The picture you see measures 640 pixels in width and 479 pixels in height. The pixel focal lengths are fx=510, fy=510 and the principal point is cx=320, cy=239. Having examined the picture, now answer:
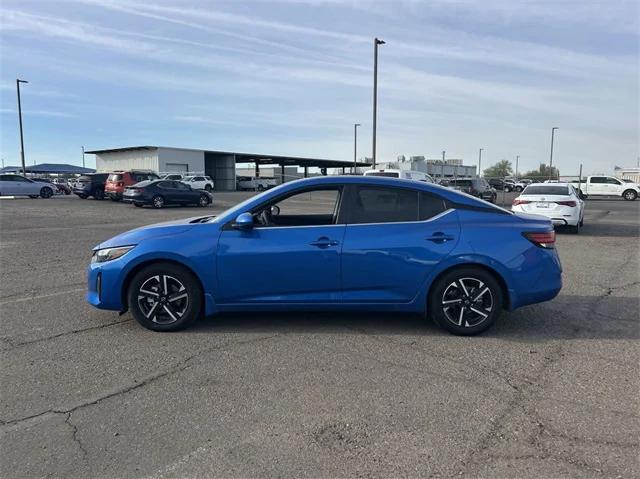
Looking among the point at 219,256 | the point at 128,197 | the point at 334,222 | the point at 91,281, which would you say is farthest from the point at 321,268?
the point at 128,197

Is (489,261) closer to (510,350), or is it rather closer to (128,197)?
(510,350)

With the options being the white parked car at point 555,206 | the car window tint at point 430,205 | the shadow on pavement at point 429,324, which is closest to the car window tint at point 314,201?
the car window tint at point 430,205

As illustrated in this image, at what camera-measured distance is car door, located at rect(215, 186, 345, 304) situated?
4.93 m

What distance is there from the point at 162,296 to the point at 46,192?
107ft

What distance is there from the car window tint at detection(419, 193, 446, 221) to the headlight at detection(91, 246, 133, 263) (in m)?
2.93

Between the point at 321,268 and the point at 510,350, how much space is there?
1903 mm

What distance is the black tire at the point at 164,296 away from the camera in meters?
5.00

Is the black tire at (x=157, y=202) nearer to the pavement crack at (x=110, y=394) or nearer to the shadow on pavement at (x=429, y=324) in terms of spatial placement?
the shadow on pavement at (x=429, y=324)

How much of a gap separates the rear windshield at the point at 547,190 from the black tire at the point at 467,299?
1095cm

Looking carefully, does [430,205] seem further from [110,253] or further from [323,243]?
[110,253]

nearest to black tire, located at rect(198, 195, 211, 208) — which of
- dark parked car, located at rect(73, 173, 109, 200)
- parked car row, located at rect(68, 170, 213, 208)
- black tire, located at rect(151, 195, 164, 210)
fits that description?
parked car row, located at rect(68, 170, 213, 208)

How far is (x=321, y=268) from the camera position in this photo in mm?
4938

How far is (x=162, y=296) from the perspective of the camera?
16.5ft

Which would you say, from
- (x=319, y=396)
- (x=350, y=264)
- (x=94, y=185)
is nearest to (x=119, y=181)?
(x=94, y=185)
